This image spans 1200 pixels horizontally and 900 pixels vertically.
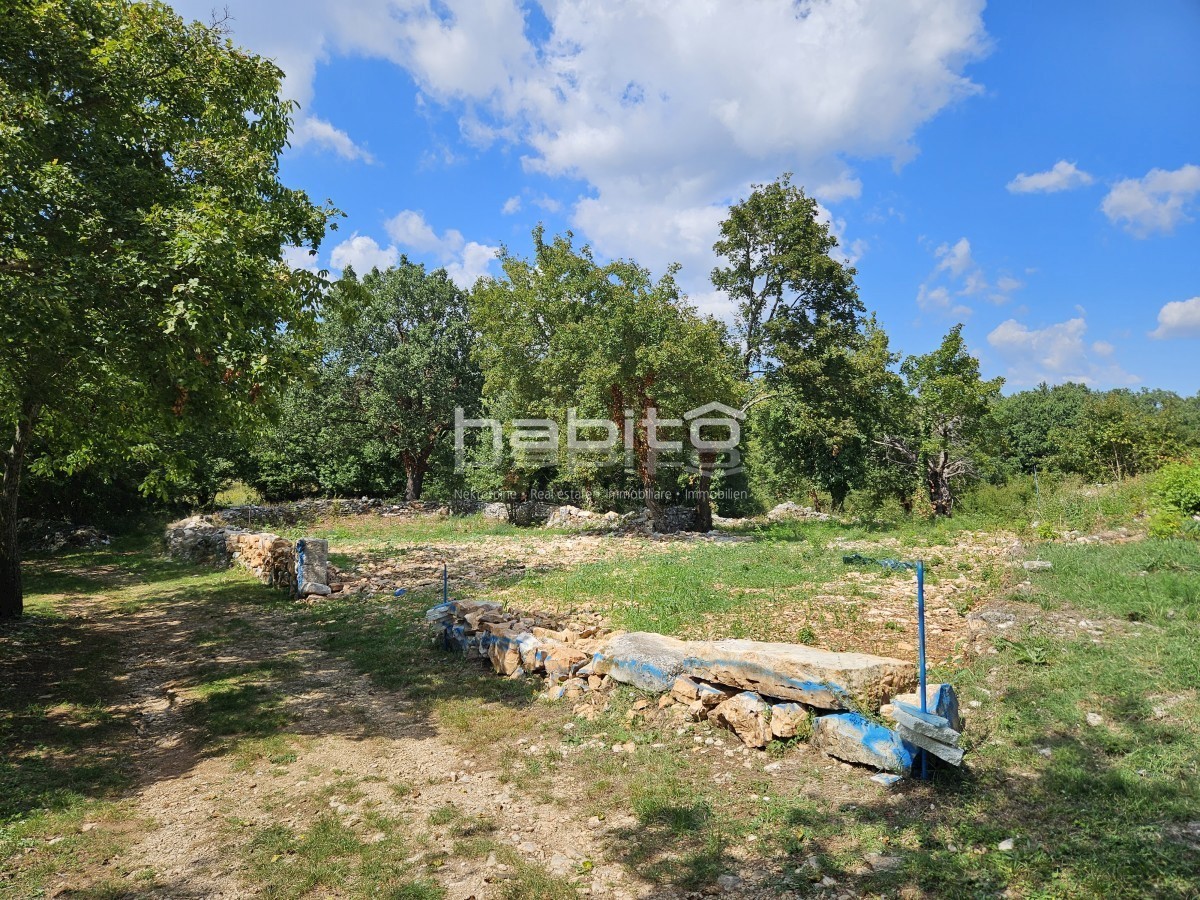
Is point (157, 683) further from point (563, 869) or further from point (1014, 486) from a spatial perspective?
point (1014, 486)

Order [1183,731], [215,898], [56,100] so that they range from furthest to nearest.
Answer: [56,100] < [1183,731] < [215,898]

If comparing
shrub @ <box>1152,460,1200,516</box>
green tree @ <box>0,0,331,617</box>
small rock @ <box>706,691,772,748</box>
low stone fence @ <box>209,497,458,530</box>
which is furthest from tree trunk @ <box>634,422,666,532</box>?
small rock @ <box>706,691,772,748</box>

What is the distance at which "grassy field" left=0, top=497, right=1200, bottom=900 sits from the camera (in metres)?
3.31

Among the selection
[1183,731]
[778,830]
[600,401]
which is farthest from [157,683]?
[600,401]

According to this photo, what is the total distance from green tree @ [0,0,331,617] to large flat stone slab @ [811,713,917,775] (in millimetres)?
6056

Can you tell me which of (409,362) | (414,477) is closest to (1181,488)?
(409,362)

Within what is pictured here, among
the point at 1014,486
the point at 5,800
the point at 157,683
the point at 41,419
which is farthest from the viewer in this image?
the point at 1014,486

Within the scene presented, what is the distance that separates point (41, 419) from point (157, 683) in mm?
5283

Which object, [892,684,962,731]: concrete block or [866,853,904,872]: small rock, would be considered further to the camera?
[892,684,962,731]: concrete block

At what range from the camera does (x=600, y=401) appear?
17922mm

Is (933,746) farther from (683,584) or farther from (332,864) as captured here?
(683,584)

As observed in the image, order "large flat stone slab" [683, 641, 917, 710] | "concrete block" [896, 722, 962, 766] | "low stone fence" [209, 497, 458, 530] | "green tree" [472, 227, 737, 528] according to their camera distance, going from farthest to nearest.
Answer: "low stone fence" [209, 497, 458, 530] < "green tree" [472, 227, 737, 528] < "large flat stone slab" [683, 641, 917, 710] < "concrete block" [896, 722, 962, 766]

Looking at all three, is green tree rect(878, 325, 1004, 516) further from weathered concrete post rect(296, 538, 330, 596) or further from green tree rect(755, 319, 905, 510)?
weathered concrete post rect(296, 538, 330, 596)

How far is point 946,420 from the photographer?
2016 centimetres
